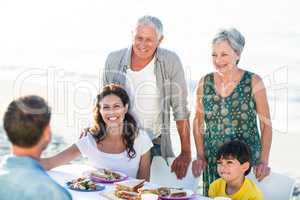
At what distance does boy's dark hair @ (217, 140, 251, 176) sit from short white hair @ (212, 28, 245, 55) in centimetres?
55

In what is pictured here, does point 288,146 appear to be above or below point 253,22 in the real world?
below

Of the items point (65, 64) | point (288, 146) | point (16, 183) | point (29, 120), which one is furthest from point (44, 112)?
point (65, 64)

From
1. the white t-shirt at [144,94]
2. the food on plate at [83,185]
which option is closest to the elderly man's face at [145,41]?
the white t-shirt at [144,94]

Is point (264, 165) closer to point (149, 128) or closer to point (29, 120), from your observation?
point (149, 128)

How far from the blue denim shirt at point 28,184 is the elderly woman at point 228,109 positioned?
5.53 feet

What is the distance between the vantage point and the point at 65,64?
9.70 metres

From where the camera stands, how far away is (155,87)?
11.7ft

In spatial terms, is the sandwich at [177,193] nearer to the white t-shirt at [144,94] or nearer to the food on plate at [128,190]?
the food on plate at [128,190]

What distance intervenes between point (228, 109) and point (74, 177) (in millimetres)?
1004

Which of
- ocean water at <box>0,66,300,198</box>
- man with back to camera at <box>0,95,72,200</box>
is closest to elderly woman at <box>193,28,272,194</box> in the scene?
man with back to camera at <box>0,95,72,200</box>

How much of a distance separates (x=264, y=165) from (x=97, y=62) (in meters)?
7.21

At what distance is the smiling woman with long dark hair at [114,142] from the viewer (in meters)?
3.33

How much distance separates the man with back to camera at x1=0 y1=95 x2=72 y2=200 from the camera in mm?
1735

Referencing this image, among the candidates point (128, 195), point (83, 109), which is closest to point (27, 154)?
point (128, 195)
